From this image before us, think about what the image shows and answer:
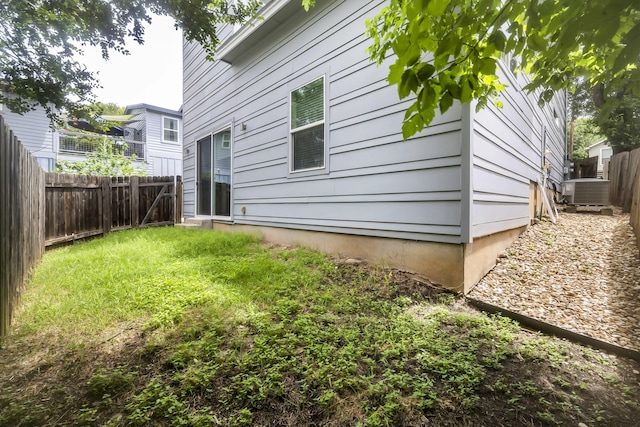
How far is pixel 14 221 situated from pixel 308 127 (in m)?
3.48

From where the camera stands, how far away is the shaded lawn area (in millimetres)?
1521

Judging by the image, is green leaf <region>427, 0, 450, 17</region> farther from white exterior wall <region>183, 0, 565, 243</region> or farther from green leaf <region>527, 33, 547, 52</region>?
white exterior wall <region>183, 0, 565, 243</region>

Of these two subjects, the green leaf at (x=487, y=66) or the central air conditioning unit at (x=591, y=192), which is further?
the central air conditioning unit at (x=591, y=192)

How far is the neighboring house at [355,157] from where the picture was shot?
298cm

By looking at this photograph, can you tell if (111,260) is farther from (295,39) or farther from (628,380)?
(628,380)

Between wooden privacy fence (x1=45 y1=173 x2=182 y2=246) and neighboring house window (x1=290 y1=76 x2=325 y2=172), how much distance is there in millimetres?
4670

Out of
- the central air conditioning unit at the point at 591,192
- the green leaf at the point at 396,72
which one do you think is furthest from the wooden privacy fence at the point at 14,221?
the central air conditioning unit at the point at 591,192

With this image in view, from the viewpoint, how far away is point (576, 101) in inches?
531

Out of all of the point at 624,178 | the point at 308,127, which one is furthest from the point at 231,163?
the point at 624,178

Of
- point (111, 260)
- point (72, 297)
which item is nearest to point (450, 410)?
point (72, 297)

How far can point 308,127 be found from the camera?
457 centimetres

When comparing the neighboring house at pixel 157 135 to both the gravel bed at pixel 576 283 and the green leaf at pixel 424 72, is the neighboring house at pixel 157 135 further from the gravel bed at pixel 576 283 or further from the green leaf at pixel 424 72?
the green leaf at pixel 424 72

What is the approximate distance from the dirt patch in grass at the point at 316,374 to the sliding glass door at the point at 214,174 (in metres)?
4.70

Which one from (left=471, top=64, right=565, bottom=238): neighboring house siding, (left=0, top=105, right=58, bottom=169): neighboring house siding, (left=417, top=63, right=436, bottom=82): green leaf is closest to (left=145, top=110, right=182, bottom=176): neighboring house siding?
(left=0, top=105, right=58, bottom=169): neighboring house siding
